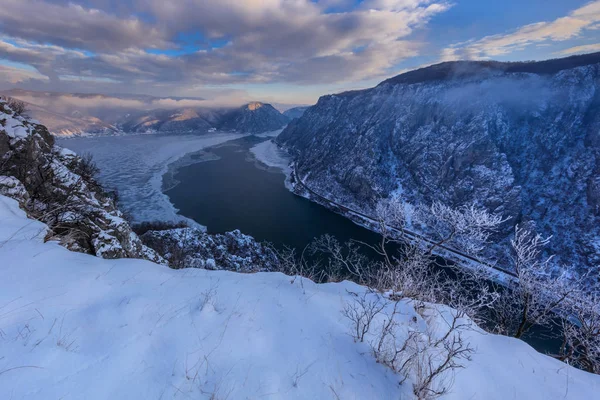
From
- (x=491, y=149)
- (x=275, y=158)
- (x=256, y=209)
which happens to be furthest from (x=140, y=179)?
(x=491, y=149)

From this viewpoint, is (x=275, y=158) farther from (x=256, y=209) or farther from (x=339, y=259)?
(x=339, y=259)

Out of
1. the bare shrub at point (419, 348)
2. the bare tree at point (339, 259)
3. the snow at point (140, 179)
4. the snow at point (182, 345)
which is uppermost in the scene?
the snow at point (182, 345)

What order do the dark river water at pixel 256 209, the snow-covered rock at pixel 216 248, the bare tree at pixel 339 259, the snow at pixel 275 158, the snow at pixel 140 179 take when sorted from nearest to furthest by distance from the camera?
the bare tree at pixel 339 259 < the snow-covered rock at pixel 216 248 < the dark river water at pixel 256 209 < the snow at pixel 140 179 < the snow at pixel 275 158

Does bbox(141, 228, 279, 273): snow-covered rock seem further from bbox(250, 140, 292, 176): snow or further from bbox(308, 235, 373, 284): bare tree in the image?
bbox(250, 140, 292, 176): snow

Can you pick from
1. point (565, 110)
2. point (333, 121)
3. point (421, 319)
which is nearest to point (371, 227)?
point (421, 319)

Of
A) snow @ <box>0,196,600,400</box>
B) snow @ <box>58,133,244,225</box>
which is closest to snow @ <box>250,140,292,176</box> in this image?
snow @ <box>58,133,244,225</box>

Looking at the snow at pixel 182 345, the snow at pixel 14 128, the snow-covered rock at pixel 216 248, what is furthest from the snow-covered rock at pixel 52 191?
the snow-covered rock at pixel 216 248

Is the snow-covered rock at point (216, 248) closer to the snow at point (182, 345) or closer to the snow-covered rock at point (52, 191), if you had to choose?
the snow-covered rock at point (52, 191)
